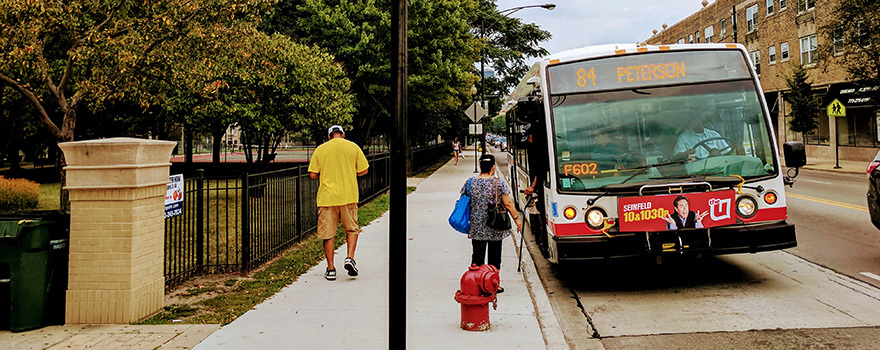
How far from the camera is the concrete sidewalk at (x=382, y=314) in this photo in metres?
4.86

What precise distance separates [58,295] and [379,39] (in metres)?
21.6

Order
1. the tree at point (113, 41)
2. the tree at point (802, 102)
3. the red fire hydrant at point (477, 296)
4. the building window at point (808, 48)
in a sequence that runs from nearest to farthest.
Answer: the red fire hydrant at point (477, 296)
the tree at point (113, 41)
the tree at point (802, 102)
the building window at point (808, 48)

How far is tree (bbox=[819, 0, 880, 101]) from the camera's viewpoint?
2253cm

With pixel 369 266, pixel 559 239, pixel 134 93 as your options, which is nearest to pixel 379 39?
pixel 134 93

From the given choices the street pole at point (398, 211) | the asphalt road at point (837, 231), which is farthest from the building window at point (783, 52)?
the street pole at point (398, 211)

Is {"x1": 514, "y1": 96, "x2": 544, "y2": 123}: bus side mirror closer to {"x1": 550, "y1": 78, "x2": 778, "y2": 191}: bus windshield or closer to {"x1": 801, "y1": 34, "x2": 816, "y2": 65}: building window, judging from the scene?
{"x1": 550, "y1": 78, "x2": 778, "y2": 191}: bus windshield

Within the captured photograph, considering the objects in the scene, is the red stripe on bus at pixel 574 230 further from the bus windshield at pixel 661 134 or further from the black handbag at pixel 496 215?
the black handbag at pixel 496 215

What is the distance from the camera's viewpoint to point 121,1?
38.8 feet

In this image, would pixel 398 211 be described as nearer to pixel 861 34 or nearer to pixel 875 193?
pixel 875 193

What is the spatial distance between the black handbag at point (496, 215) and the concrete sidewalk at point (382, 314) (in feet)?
2.64

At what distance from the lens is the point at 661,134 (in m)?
6.61

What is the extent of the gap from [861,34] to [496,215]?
2488 cm

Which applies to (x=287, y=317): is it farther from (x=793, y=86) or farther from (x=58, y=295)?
(x=793, y=86)

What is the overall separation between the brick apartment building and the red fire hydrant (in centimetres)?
2659
